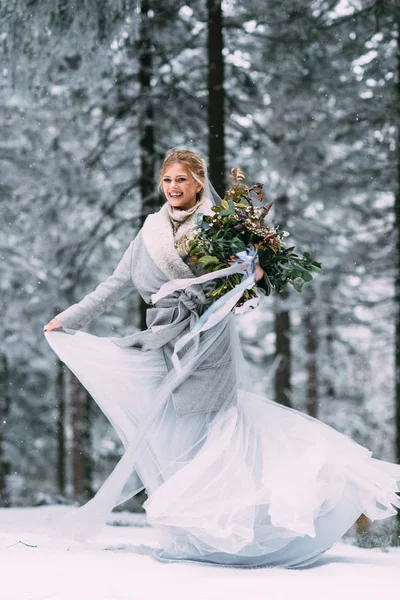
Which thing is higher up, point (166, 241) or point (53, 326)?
point (166, 241)

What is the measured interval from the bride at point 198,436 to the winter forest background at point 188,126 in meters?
4.53

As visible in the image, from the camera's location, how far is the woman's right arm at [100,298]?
5.67m

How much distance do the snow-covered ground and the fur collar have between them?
1.80m

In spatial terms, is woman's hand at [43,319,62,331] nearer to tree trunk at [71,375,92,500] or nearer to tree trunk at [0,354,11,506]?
tree trunk at [71,375,92,500]

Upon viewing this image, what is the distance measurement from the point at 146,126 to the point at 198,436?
252 inches

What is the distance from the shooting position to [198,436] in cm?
535

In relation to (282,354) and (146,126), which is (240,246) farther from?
(282,354)

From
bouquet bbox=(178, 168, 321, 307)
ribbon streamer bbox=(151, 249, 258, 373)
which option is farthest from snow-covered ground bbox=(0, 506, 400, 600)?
bouquet bbox=(178, 168, 321, 307)

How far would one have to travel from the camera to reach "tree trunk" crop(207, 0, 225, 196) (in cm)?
998

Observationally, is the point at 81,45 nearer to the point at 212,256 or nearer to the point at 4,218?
the point at 4,218

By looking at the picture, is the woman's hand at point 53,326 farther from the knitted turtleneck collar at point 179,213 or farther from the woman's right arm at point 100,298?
the knitted turtleneck collar at point 179,213

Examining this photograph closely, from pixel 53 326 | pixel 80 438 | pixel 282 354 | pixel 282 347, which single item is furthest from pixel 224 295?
pixel 80 438

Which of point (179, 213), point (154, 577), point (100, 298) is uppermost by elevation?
point (179, 213)

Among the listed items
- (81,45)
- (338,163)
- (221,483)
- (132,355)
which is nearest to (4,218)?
(81,45)
